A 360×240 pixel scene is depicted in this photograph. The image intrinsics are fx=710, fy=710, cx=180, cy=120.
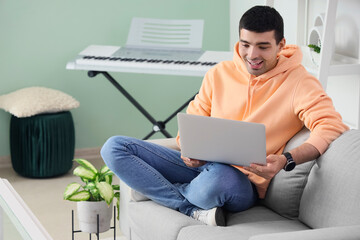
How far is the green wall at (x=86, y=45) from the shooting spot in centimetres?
460

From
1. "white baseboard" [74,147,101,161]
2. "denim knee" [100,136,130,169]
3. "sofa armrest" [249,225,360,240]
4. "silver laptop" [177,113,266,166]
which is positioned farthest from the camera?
"white baseboard" [74,147,101,161]

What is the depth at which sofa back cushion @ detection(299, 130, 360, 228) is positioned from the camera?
2.27 meters

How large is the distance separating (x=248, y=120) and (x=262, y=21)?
1.24 ft

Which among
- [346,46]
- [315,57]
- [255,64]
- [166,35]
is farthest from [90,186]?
[166,35]

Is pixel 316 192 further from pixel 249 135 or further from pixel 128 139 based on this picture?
pixel 128 139

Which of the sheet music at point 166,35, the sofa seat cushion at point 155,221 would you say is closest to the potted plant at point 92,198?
the sofa seat cushion at point 155,221

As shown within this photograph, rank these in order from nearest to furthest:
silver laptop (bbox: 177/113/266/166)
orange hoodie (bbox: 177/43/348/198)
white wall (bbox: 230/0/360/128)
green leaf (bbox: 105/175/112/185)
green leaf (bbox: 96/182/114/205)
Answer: silver laptop (bbox: 177/113/266/166)
orange hoodie (bbox: 177/43/348/198)
green leaf (bbox: 96/182/114/205)
green leaf (bbox: 105/175/112/185)
white wall (bbox: 230/0/360/128)

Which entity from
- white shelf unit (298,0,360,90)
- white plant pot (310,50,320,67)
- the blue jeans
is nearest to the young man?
the blue jeans

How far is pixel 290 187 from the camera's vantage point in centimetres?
256

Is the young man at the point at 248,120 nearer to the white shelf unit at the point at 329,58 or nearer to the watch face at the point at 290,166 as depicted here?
the watch face at the point at 290,166

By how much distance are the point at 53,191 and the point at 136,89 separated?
1.07 m

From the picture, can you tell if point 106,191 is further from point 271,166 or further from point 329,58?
point 329,58

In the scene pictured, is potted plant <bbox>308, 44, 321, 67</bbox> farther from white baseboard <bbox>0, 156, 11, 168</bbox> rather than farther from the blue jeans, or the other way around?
white baseboard <bbox>0, 156, 11, 168</bbox>

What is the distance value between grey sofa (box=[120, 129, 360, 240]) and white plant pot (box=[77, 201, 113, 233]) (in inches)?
9.4
